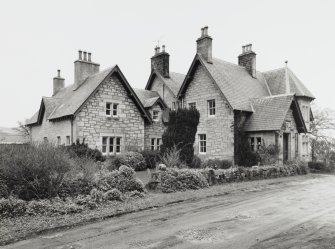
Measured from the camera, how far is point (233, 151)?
2391 cm

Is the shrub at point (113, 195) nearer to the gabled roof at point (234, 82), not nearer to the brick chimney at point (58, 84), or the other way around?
the gabled roof at point (234, 82)

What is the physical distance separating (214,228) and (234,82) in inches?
801

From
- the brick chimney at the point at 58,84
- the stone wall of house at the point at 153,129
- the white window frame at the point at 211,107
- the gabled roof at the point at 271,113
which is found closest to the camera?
the gabled roof at the point at 271,113

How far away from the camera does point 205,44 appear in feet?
87.8

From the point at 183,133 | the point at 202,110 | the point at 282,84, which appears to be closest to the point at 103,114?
the point at 202,110

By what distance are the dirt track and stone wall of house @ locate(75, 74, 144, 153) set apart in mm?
14341

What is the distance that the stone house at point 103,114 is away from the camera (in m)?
24.1

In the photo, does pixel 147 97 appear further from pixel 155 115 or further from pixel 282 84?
pixel 282 84

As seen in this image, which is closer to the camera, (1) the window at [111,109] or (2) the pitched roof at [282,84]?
(1) the window at [111,109]

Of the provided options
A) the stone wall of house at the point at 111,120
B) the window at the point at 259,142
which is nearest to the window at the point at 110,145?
the stone wall of house at the point at 111,120

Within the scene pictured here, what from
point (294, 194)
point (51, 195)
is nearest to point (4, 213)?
point (51, 195)

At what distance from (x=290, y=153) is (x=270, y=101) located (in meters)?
4.36

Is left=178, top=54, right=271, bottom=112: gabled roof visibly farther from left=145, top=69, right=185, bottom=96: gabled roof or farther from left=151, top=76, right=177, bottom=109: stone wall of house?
left=145, top=69, right=185, bottom=96: gabled roof

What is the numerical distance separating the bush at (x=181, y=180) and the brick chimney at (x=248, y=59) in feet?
59.1
